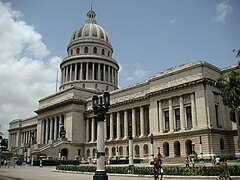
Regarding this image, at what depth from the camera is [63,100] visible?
83438 mm

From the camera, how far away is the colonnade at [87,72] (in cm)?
9644

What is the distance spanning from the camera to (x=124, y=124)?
7119 cm

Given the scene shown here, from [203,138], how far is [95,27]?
69341mm

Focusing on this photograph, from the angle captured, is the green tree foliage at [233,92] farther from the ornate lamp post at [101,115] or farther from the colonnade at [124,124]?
the ornate lamp post at [101,115]

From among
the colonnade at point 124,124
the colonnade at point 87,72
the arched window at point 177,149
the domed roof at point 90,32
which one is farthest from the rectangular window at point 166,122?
the domed roof at point 90,32

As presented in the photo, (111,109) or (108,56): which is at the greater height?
(108,56)

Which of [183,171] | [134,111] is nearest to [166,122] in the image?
[134,111]

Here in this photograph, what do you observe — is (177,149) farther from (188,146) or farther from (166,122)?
(166,122)

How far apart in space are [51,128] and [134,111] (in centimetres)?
3181

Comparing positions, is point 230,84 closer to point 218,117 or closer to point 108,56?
point 218,117

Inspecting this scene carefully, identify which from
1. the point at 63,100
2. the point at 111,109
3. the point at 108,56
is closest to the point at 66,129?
the point at 63,100

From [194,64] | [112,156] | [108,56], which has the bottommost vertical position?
[112,156]

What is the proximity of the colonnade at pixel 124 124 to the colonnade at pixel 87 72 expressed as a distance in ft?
64.6

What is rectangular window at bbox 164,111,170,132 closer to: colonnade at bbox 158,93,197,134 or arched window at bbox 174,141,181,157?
colonnade at bbox 158,93,197,134
